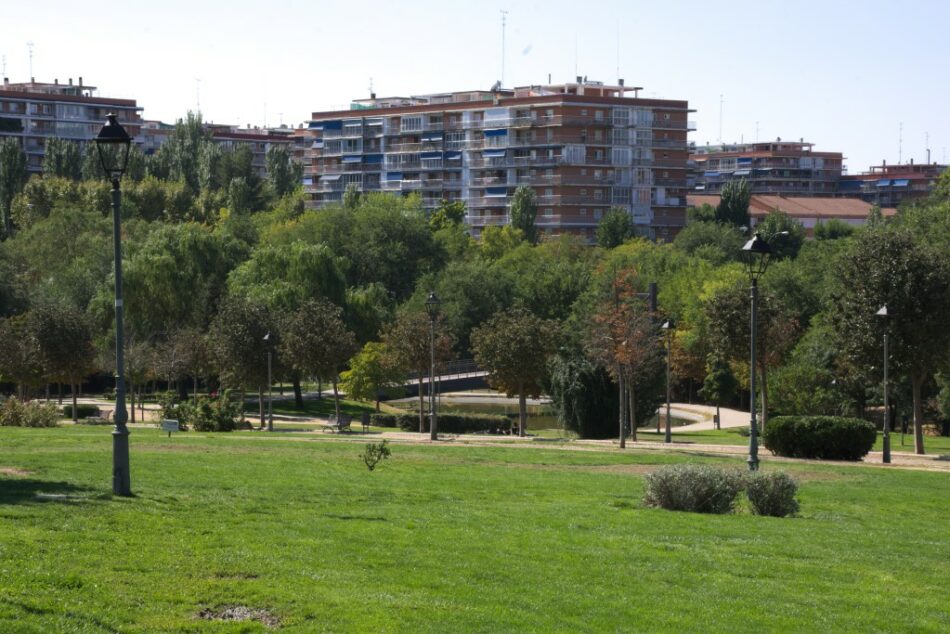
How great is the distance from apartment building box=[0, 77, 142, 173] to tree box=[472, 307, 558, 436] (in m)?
106

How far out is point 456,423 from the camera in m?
51.7

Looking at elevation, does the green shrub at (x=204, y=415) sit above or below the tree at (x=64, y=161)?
below

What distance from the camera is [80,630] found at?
10734mm

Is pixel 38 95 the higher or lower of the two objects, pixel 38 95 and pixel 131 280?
the higher

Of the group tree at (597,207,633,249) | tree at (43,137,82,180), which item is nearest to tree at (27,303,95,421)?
tree at (597,207,633,249)

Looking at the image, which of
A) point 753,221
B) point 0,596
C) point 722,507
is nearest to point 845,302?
point 722,507

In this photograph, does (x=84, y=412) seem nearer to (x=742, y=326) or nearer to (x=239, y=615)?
(x=742, y=326)

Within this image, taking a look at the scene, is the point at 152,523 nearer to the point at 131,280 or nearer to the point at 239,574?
the point at 239,574

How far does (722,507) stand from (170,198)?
92.9 meters

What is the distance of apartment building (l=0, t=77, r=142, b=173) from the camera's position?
479 ft

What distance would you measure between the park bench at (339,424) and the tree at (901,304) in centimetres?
1754

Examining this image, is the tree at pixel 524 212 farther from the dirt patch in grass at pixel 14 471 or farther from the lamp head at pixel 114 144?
the lamp head at pixel 114 144

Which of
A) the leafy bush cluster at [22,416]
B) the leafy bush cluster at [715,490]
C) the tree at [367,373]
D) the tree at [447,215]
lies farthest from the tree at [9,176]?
the leafy bush cluster at [715,490]

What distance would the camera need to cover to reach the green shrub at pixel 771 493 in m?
20.1
